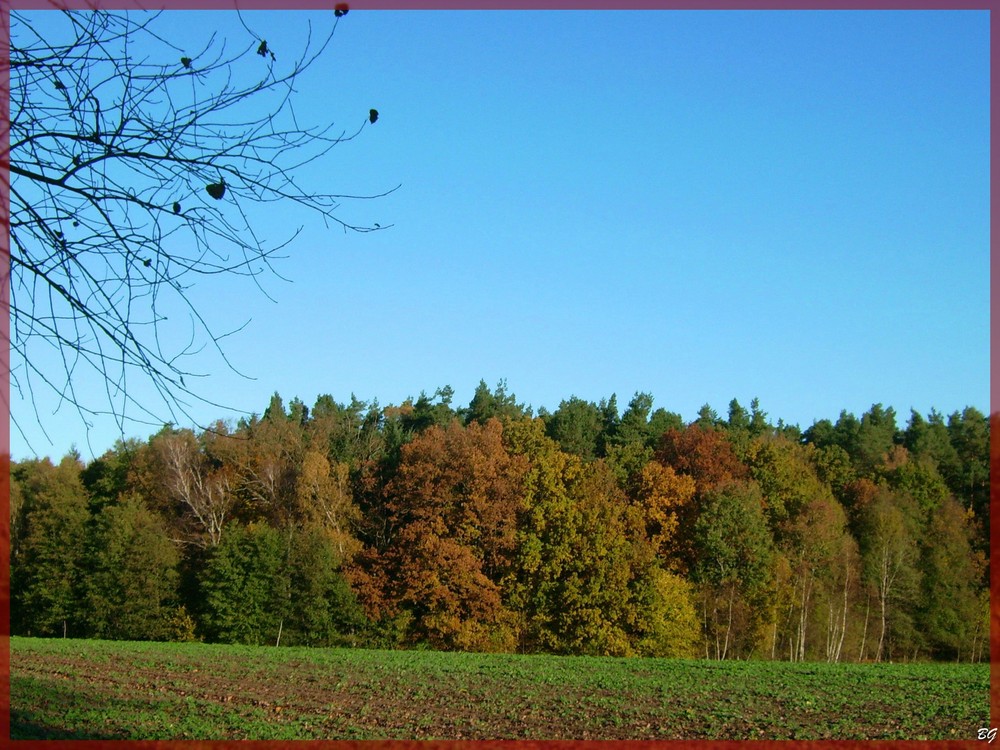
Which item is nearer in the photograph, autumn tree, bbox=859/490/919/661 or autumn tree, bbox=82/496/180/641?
autumn tree, bbox=82/496/180/641

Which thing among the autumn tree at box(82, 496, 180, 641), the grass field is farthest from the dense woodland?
the grass field

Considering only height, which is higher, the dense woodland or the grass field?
the dense woodland

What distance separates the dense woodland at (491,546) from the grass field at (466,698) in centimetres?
1031

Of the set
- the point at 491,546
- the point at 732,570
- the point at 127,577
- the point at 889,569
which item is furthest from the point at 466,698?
the point at 889,569

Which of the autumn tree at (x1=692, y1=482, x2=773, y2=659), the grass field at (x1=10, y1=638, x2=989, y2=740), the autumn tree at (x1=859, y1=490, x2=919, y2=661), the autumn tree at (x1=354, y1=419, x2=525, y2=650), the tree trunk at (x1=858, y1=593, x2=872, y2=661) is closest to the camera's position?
the grass field at (x1=10, y1=638, x2=989, y2=740)

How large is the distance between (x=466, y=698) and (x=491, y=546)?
22462 millimetres

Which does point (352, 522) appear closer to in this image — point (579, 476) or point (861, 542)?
point (579, 476)

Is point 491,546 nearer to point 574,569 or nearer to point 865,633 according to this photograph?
point 574,569

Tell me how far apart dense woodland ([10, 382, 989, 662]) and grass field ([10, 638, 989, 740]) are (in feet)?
33.8

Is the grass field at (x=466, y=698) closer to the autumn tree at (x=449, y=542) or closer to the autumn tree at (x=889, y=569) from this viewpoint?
the autumn tree at (x=449, y=542)

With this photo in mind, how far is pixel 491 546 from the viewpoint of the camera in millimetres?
39594

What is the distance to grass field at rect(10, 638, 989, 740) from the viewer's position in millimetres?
12453

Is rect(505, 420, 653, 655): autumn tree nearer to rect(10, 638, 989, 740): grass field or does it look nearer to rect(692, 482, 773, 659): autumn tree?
rect(692, 482, 773, 659): autumn tree

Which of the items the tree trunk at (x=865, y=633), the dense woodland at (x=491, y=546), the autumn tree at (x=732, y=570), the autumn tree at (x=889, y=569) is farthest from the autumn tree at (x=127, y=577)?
the autumn tree at (x=889, y=569)
